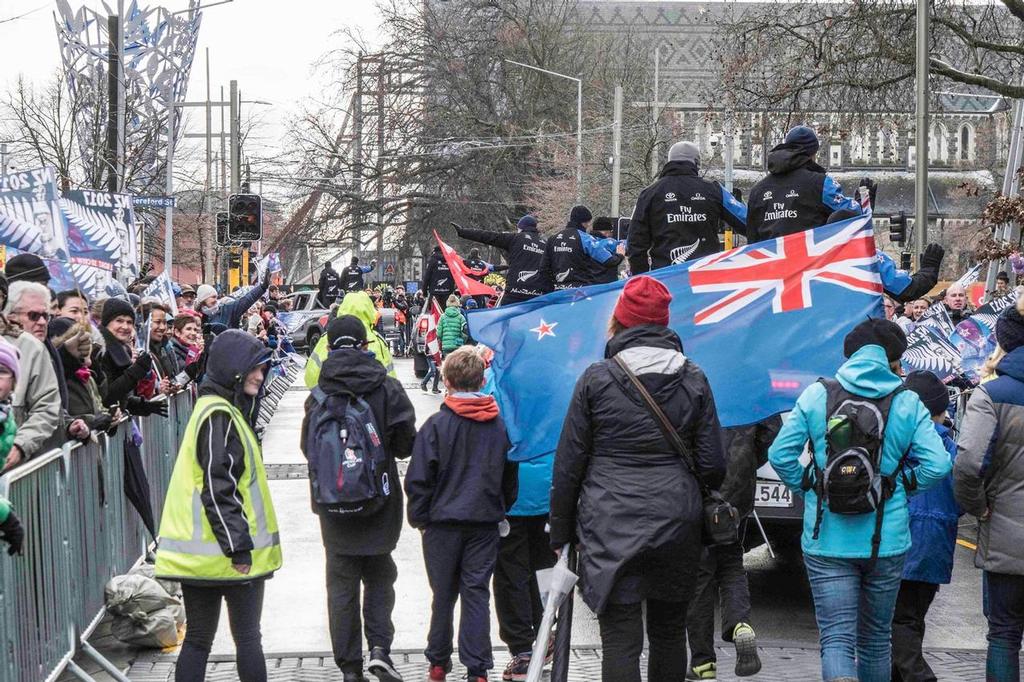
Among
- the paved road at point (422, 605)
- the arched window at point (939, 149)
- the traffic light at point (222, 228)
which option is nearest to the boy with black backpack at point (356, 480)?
the paved road at point (422, 605)

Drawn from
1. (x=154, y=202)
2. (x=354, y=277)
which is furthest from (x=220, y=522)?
(x=354, y=277)

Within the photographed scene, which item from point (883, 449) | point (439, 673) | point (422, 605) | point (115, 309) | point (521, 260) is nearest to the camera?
point (883, 449)

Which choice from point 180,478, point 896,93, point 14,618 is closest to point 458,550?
point 180,478

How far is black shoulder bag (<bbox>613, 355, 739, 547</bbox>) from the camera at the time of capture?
5.89 meters

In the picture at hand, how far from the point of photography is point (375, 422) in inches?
294

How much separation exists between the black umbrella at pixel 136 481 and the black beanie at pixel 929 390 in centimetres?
509

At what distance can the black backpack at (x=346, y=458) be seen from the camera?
7.31m

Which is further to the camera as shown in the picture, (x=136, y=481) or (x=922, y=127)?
(x=922, y=127)

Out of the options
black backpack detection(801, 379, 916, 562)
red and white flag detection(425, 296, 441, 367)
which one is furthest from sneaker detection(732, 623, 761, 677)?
red and white flag detection(425, 296, 441, 367)

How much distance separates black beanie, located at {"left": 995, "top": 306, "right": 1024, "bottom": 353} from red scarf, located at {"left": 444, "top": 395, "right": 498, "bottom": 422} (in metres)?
2.42

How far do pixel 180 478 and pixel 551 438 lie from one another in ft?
6.58

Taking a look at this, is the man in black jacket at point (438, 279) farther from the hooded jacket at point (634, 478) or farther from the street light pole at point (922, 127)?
the hooded jacket at point (634, 478)

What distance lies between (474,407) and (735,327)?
1486 mm

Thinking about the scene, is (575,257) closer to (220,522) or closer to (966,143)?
(220,522)
